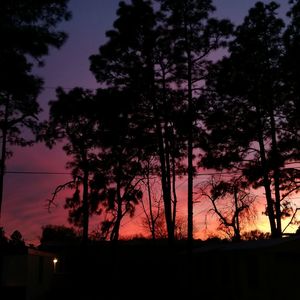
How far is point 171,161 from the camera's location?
29.8 metres

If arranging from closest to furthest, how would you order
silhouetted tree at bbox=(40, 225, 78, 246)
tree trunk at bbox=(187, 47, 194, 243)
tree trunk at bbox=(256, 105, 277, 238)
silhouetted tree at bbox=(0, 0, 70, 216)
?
1. silhouetted tree at bbox=(0, 0, 70, 216)
2. tree trunk at bbox=(187, 47, 194, 243)
3. tree trunk at bbox=(256, 105, 277, 238)
4. silhouetted tree at bbox=(40, 225, 78, 246)

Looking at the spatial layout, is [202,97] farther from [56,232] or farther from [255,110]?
[56,232]

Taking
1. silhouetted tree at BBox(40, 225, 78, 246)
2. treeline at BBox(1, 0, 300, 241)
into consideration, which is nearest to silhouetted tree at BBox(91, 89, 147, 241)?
treeline at BBox(1, 0, 300, 241)

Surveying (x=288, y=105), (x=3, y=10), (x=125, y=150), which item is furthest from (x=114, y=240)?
(x=3, y=10)

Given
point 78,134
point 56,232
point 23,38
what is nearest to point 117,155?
point 78,134

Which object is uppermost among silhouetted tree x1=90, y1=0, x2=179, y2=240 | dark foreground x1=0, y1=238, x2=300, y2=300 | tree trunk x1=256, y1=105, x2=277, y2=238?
silhouetted tree x1=90, y1=0, x2=179, y2=240

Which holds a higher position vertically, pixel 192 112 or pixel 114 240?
pixel 192 112

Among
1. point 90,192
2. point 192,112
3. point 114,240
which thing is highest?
point 192,112

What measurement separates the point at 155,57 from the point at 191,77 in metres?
2.65

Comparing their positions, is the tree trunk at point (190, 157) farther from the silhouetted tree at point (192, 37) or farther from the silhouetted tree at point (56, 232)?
the silhouetted tree at point (56, 232)

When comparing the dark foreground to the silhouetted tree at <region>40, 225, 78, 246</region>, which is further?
the silhouetted tree at <region>40, 225, 78, 246</region>

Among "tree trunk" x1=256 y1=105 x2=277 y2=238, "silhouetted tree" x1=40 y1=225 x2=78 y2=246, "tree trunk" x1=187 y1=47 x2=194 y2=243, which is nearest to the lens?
"tree trunk" x1=187 y1=47 x2=194 y2=243

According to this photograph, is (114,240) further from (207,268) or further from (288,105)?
(288,105)

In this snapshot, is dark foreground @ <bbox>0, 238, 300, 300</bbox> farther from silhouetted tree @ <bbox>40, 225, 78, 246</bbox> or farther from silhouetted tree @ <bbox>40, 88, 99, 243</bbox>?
silhouetted tree @ <bbox>40, 225, 78, 246</bbox>
